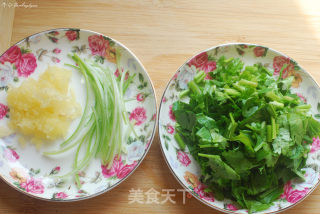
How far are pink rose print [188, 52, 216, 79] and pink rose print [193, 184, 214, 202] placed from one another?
2.01ft

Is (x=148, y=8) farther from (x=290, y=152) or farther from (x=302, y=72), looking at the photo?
(x=290, y=152)

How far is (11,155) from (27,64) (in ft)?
1.71

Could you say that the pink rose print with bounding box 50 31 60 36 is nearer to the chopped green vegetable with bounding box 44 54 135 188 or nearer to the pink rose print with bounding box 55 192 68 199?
the chopped green vegetable with bounding box 44 54 135 188

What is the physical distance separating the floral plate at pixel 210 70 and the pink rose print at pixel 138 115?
0.13 metres

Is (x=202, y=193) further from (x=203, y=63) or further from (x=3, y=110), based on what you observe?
(x=3, y=110)

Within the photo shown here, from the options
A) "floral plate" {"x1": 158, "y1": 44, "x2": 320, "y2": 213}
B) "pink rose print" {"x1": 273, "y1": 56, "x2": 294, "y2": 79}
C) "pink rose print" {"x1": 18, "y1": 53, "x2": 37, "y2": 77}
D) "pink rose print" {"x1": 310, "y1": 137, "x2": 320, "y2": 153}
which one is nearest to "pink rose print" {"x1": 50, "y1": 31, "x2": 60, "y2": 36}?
"pink rose print" {"x1": 18, "y1": 53, "x2": 37, "y2": 77}

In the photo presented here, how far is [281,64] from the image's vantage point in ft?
5.70

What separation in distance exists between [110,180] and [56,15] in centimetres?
108

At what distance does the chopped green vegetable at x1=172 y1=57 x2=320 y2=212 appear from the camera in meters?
1.39

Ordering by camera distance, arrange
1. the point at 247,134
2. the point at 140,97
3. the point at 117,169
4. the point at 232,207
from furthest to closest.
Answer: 1. the point at 140,97
2. the point at 117,169
3. the point at 232,207
4. the point at 247,134

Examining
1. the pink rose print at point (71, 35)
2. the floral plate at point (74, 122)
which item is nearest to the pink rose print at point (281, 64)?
the floral plate at point (74, 122)

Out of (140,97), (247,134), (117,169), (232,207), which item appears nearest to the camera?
(247,134)

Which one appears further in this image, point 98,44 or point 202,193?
point 98,44

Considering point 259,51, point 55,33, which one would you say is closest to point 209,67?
point 259,51
